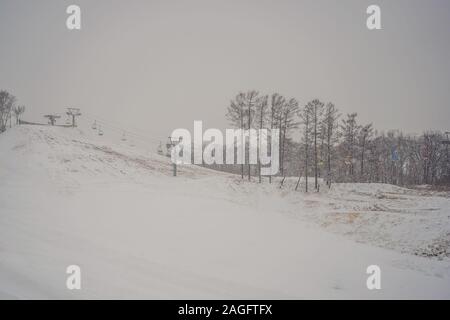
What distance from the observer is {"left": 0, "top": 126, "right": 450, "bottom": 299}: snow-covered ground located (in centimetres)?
569

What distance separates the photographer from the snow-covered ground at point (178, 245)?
5.69 metres

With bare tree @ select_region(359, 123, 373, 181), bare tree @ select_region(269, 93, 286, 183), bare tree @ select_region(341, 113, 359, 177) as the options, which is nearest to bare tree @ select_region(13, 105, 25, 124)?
bare tree @ select_region(269, 93, 286, 183)

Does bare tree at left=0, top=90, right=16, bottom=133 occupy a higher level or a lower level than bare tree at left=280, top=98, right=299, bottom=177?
higher

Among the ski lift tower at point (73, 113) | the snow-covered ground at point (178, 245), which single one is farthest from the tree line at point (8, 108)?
the snow-covered ground at point (178, 245)

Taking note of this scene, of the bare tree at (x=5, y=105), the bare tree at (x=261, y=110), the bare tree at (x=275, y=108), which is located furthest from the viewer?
the bare tree at (x=5, y=105)

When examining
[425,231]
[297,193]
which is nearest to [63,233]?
[425,231]

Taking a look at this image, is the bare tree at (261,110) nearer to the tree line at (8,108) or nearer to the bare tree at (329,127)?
the bare tree at (329,127)

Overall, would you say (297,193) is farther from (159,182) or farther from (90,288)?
(90,288)

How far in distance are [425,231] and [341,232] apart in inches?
194

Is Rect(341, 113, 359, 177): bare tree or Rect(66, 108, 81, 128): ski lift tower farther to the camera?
Rect(341, 113, 359, 177): bare tree

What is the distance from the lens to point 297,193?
30.2 metres

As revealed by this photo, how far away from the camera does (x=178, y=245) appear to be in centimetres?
858

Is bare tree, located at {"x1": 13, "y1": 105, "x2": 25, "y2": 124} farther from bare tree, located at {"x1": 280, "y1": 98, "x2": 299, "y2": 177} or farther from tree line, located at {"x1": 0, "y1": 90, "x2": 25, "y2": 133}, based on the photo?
bare tree, located at {"x1": 280, "y1": 98, "x2": 299, "y2": 177}
